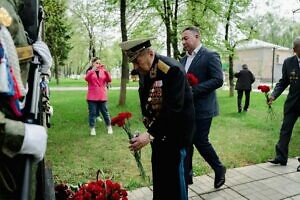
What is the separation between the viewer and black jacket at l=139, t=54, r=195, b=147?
277cm

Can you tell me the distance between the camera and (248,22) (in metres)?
19.5

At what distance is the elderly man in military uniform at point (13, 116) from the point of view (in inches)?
55.8

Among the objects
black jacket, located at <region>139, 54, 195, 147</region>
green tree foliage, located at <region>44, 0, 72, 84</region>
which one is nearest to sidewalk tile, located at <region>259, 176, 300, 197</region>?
black jacket, located at <region>139, 54, 195, 147</region>

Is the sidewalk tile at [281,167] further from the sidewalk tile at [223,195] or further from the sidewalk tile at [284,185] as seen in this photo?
the sidewalk tile at [223,195]

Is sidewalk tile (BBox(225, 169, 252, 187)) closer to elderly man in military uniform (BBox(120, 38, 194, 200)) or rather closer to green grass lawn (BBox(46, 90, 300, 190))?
green grass lawn (BBox(46, 90, 300, 190))

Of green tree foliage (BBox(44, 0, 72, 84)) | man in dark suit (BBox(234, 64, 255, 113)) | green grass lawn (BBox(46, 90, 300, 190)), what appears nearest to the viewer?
green grass lawn (BBox(46, 90, 300, 190))

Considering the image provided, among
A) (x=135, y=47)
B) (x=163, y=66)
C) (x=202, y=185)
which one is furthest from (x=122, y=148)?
(x=135, y=47)

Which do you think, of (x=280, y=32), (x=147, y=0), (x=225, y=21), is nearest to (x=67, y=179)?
(x=147, y=0)

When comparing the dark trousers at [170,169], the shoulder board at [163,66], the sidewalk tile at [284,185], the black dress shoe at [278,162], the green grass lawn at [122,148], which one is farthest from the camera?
the black dress shoe at [278,162]

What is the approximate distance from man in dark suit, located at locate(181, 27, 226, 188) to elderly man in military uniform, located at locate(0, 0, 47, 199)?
2647 millimetres

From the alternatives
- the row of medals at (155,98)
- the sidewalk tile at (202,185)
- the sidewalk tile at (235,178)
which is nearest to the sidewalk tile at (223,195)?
the sidewalk tile at (202,185)

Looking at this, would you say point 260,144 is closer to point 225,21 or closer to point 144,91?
point 144,91

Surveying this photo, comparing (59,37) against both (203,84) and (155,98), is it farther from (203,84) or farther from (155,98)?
(155,98)

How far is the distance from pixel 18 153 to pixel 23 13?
845 mm
